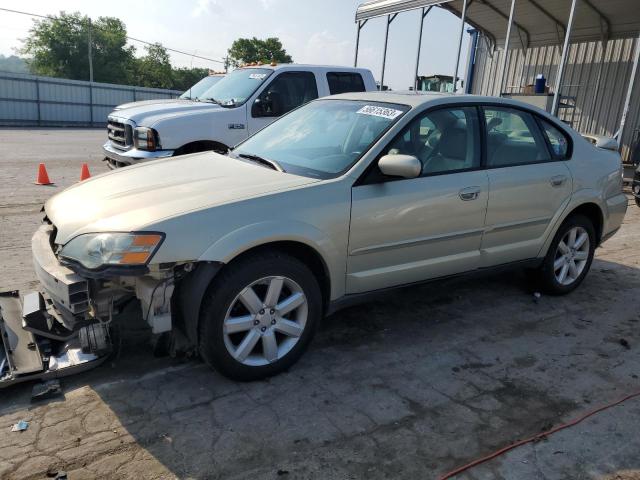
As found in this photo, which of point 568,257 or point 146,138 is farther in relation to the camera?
point 146,138

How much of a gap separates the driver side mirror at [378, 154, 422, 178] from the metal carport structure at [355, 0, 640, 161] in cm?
972

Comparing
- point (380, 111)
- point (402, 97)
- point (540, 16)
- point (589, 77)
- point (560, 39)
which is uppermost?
point (540, 16)

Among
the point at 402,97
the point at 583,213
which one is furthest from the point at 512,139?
the point at 583,213

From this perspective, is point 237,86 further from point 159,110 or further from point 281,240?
point 281,240

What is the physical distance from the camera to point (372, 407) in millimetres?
3029

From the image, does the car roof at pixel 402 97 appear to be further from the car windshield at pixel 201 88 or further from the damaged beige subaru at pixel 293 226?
the car windshield at pixel 201 88

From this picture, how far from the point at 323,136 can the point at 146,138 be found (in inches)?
152

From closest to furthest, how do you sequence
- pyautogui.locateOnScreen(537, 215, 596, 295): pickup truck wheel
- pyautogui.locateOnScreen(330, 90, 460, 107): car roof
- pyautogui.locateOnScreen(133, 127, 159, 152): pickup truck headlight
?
pyautogui.locateOnScreen(330, 90, 460, 107): car roof
pyautogui.locateOnScreen(537, 215, 596, 295): pickup truck wheel
pyautogui.locateOnScreen(133, 127, 159, 152): pickup truck headlight

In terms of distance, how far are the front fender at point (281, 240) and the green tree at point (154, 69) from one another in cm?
6972

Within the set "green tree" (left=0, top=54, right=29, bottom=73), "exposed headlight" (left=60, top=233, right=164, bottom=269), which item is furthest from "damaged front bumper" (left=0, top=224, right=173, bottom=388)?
"green tree" (left=0, top=54, right=29, bottom=73)

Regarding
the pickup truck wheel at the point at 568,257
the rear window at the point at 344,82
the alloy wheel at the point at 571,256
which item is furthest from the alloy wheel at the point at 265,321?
the rear window at the point at 344,82

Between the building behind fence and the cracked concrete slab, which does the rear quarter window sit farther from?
the building behind fence

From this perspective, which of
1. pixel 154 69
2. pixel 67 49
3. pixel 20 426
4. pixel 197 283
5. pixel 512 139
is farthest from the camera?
pixel 154 69

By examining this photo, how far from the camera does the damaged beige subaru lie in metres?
2.88
